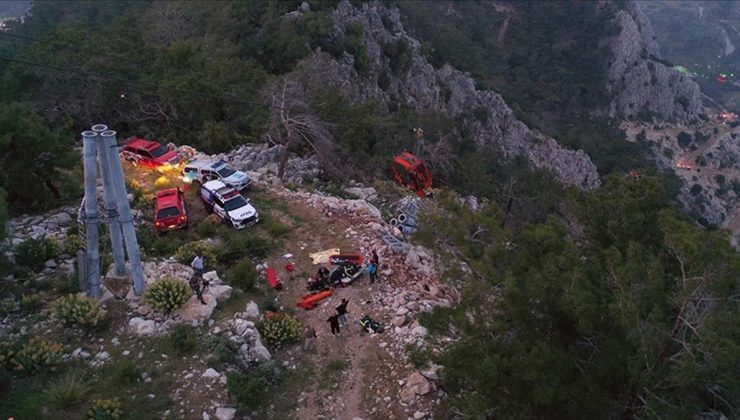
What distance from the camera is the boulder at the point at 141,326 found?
15992mm

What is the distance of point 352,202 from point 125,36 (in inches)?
1237

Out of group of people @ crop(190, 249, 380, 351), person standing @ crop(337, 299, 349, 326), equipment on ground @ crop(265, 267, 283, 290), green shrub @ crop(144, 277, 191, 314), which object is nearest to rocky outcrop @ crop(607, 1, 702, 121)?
group of people @ crop(190, 249, 380, 351)

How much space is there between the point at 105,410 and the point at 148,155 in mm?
17429

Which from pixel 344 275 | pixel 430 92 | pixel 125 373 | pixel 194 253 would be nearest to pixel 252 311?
pixel 344 275

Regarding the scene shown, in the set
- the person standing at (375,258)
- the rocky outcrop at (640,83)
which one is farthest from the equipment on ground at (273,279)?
the rocky outcrop at (640,83)

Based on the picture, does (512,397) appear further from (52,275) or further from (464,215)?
(52,275)

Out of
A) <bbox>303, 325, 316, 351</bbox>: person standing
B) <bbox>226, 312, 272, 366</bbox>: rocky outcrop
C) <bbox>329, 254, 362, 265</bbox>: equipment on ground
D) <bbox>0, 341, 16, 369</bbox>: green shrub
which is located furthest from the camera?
<bbox>329, 254, 362, 265</bbox>: equipment on ground

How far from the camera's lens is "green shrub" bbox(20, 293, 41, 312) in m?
16.3

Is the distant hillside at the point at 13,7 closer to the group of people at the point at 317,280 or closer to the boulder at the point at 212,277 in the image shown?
the boulder at the point at 212,277

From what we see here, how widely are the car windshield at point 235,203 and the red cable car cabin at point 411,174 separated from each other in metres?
11.6

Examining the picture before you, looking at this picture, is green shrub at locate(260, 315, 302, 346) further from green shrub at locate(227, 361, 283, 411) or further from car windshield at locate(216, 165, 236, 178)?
car windshield at locate(216, 165, 236, 178)

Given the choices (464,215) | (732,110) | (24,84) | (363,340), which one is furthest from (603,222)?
(732,110)

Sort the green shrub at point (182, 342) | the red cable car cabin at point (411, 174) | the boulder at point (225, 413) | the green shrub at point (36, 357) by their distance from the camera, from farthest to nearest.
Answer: the red cable car cabin at point (411, 174)
the green shrub at point (182, 342)
the green shrub at point (36, 357)
the boulder at point (225, 413)

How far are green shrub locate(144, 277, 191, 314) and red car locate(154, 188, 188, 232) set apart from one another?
5.59 meters
